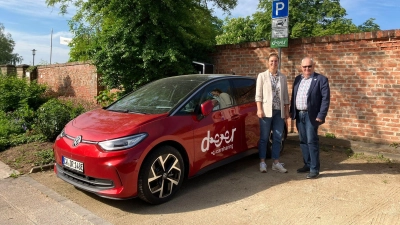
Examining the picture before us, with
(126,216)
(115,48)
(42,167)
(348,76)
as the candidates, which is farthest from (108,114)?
(348,76)

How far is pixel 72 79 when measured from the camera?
47.4 ft

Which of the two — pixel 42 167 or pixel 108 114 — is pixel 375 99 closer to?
pixel 108 114

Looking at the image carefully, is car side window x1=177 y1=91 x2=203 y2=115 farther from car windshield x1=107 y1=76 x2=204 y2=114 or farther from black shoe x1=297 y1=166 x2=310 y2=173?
black shoe x1=297 y1=166 x2=310 y2=173

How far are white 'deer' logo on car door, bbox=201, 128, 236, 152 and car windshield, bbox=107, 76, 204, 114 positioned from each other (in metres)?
0.64

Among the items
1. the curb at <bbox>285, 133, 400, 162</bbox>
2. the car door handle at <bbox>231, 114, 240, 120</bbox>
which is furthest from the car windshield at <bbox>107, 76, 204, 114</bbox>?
the curb at <bbox>285, 133, 400, 162</bbox>

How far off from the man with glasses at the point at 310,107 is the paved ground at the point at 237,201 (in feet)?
1.18

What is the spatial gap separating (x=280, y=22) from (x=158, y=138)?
409cm

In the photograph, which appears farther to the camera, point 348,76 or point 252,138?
point 348,76

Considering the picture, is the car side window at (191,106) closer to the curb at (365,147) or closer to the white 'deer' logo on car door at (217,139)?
the white 'deer' logo on car door at (217,139)

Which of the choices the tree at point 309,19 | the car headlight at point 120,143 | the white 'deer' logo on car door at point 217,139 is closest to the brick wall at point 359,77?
the white 'deer' logo on car door at point 217,139

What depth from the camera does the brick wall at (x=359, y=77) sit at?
240 inches

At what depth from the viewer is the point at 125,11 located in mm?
7906

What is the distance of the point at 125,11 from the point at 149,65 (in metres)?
1.48

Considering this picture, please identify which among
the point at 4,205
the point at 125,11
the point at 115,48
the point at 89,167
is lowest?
the point at 4,205
